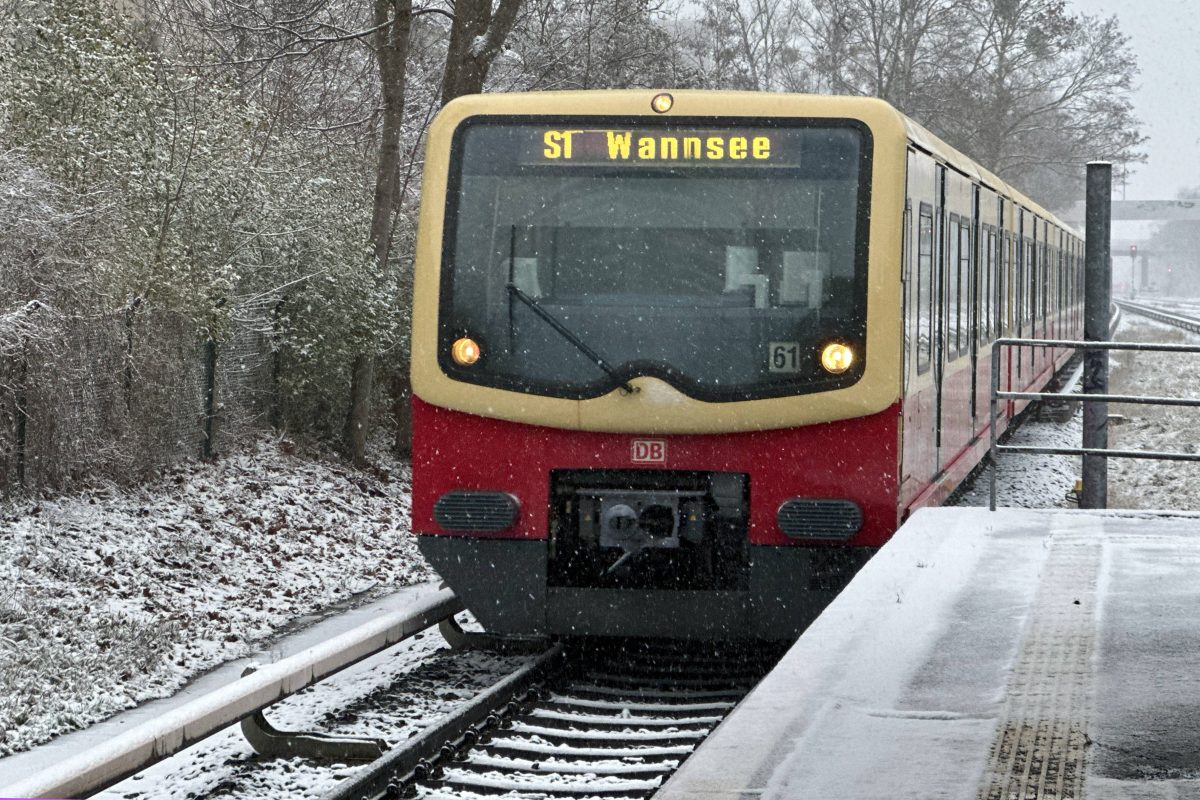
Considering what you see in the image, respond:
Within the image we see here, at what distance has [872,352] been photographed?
899cm

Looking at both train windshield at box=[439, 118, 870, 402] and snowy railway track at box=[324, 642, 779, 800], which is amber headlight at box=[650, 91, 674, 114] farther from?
snowy railway track at box=[324, 642, 779, 800]

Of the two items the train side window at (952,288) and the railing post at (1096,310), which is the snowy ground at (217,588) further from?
the train side window at (952,288)

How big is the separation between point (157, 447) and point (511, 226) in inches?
313

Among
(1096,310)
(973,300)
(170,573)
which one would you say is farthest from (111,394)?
(1096,310)

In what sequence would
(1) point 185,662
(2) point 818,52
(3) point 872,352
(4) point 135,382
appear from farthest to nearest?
(2) point 818,52, (4) point 135,382, (1) point 185,662, (3) point 872,352

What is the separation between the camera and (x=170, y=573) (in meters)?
13.1

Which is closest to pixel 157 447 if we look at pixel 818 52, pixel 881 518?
pixel 881 518

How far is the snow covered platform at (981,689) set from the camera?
4668mm

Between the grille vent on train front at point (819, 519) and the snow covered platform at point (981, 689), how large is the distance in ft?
0.94

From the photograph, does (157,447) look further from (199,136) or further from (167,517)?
(199,136)

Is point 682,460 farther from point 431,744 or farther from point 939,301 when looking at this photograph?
point 939,301

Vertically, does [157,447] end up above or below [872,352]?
below

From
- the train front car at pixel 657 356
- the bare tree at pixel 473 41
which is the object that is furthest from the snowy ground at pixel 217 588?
the bare tree at pixel 473 41

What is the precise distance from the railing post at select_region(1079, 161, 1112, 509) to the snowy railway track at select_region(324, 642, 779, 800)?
633 centimetres
